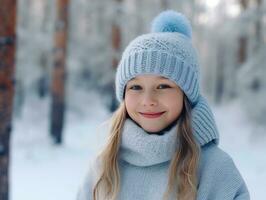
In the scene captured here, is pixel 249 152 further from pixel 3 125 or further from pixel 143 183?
pixel 143 183

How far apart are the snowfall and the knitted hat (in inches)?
19.1

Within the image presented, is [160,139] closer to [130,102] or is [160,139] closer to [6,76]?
[130,102]

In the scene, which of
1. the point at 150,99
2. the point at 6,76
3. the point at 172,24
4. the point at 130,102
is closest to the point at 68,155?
the point at 6,76

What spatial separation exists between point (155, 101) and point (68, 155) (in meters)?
8.40

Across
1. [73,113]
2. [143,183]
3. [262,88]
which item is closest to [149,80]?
[143,183]

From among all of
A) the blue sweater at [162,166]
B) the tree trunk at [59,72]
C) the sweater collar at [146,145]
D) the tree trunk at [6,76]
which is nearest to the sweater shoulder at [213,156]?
the blue sweater at [162,166]

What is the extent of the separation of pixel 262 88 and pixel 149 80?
1378cm

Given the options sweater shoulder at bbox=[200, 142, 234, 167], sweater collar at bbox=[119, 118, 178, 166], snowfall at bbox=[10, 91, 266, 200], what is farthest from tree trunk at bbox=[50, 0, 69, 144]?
sweater shoulder at bbox=[200, 142, 234, 167]

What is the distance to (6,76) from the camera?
517cm

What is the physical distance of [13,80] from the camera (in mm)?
5258

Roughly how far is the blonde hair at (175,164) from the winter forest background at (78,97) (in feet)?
1.07

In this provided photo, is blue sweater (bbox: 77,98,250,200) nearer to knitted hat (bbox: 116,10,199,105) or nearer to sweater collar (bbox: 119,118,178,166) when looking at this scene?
sweater collar (bbox: 119,118,178,166)

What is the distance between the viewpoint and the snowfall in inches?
282

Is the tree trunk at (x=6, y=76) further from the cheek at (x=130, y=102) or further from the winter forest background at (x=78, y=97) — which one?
the cheek at (x=130, y=102)
